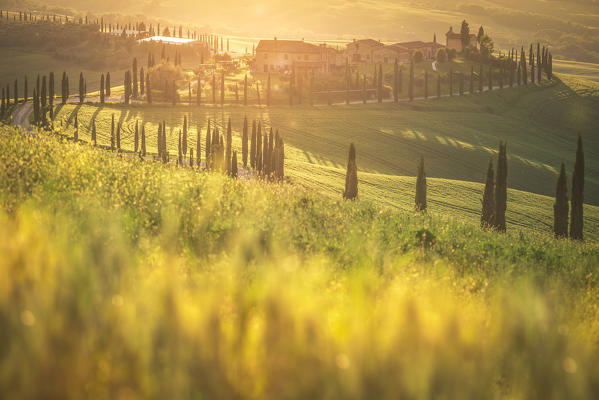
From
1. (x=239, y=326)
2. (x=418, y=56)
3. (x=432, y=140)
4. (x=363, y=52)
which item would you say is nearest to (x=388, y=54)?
(x=363, y=52)

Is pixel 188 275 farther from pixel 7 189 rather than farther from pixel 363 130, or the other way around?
pixel 363 130

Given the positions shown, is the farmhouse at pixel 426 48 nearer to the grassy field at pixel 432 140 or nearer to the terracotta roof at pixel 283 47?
the terracotta roof at pixel 283 47

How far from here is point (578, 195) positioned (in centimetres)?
4400

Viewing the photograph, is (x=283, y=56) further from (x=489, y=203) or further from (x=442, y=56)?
(x=489, y=203)

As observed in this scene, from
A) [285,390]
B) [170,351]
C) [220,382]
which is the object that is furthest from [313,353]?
[170,351]

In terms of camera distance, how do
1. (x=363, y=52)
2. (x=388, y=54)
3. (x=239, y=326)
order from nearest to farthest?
(x=239, y=326) < (x=388, y=54) < (x=363, y=52)

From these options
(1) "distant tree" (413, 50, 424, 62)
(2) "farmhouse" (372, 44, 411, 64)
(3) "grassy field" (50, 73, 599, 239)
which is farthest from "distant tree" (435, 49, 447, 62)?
(3) "grassy field" (50, 73, 599, 239)

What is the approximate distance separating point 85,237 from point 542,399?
277 inches

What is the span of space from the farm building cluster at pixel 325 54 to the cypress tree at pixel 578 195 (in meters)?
103

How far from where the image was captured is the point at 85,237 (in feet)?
28.6

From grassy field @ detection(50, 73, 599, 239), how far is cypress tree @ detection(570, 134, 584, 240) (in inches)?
209

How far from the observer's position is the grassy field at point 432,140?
58344mm

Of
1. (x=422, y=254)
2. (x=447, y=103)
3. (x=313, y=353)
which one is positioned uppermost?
(x=447, y=103)

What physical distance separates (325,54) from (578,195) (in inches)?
4873
